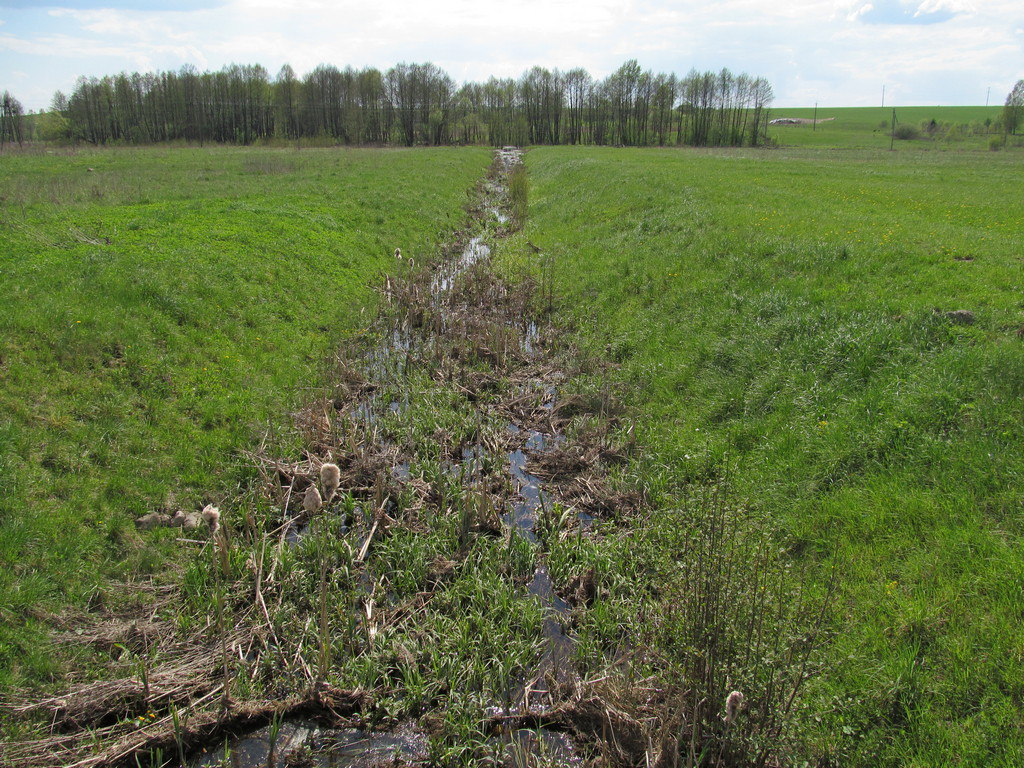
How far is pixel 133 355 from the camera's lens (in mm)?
9094

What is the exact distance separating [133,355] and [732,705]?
31.3 feet

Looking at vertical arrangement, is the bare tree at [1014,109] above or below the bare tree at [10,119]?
above

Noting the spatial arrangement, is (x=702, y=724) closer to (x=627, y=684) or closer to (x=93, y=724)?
(x=627, y=684)

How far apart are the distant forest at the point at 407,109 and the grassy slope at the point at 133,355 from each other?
72772mm

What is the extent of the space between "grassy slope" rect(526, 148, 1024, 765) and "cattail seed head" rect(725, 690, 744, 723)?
77 cm

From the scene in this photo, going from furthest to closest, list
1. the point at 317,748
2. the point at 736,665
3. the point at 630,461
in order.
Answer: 1. the point at 630,461
2. the point at 317,748
3. the point at 736,665

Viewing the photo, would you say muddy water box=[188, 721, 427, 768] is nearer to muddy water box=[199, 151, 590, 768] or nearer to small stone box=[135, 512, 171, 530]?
muddy water box=[199, 151, 590, 768]

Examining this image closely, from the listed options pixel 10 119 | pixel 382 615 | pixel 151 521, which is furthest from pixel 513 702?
pixel 10 119

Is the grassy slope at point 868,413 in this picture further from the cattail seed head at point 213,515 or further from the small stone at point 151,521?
the small stone at point 151,521

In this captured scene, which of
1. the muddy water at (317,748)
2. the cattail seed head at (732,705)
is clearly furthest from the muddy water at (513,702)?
the cattail seed head at (732,705)

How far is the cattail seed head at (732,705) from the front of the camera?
3.40 m

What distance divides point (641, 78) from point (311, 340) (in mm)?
106981

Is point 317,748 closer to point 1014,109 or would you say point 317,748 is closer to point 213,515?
point 213,515

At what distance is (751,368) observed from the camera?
31.4ft
